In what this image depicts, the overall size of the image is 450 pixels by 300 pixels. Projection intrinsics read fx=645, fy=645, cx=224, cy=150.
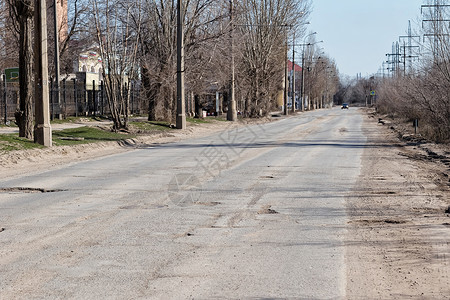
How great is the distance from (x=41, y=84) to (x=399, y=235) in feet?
50.0

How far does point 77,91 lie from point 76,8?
323 inches

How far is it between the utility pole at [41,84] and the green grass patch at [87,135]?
123 centimetres

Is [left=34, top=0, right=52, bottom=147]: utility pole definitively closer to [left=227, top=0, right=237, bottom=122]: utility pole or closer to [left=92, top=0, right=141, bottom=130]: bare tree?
[left=92, top=0, right=141, bottom=130]: bare tree

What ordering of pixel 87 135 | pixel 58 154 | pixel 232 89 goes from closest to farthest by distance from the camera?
1. pixel 58 154
2. pixel 87 135
3. pixel 232 89

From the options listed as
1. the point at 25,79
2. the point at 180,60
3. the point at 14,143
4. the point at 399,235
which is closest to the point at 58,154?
the point at 14,143

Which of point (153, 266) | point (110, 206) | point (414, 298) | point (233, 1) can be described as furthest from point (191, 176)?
point (233, 1)

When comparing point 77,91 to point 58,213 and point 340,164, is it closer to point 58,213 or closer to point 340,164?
point 340,164

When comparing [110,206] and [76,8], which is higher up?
[76,8]

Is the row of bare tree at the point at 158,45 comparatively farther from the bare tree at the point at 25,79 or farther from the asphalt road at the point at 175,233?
the asphalt road at the point at 175,233

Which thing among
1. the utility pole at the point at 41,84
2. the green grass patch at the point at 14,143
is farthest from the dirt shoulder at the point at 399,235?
the utility pole at the point at 41,84

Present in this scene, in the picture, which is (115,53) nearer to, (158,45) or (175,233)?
(158,45)

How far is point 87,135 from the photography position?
87.8 feet

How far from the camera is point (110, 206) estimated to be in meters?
10.5

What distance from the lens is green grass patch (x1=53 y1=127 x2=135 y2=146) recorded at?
23.4 m
